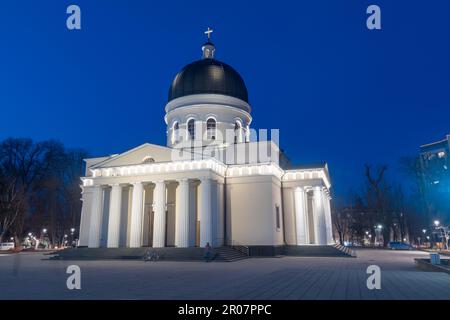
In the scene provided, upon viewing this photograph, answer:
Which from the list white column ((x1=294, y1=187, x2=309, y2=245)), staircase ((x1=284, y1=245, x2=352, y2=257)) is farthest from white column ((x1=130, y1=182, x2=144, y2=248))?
white column ((x1=294, y1=187, x2=309, y2=245))

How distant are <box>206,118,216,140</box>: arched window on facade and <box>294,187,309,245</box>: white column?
33.4ft

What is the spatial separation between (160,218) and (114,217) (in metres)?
4.42

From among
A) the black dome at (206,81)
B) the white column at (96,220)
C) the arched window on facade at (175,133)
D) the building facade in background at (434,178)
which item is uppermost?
the black dome at (206,81)

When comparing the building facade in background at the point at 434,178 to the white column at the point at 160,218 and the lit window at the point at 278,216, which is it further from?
the white column at the point at 160,218

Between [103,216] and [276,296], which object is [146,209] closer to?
[103,216]

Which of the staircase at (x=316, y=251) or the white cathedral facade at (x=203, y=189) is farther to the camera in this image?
the staircase at (x=316, y=251)

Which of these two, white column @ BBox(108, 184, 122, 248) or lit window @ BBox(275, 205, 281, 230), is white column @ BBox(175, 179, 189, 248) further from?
Result: lit window @ BBox(275, 205, 281, 230)

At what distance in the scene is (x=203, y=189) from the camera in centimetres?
2714

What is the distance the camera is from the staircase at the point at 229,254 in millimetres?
24019

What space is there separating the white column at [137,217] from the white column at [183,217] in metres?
3.50

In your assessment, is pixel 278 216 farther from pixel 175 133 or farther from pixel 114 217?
pixel 114 217

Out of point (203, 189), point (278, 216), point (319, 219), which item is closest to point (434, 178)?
point (319, 219)

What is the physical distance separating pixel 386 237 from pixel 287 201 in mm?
26558

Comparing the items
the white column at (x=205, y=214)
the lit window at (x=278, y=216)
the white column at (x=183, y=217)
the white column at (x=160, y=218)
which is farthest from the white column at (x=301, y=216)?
the white column at (x=160, y=218)
